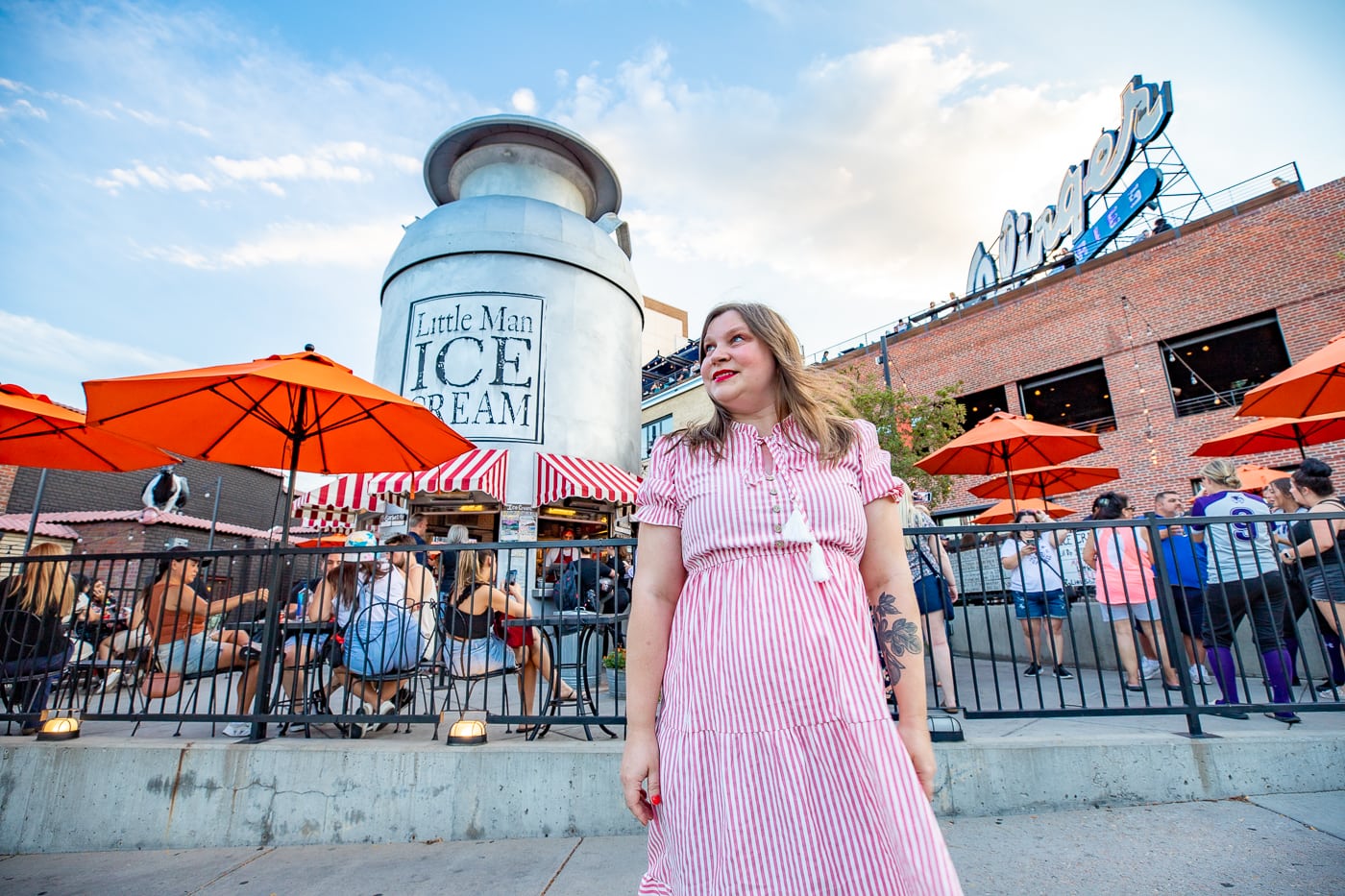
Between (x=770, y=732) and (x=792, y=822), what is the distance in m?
0.18

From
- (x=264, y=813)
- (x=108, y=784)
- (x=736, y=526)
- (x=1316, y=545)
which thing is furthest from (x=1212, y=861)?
(x=108, y=784)

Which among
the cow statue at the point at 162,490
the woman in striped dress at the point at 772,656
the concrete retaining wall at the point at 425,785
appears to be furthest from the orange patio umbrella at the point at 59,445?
the cow statue at the point at 162,490

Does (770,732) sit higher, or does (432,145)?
(432,145)

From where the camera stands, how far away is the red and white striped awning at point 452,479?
10.1m

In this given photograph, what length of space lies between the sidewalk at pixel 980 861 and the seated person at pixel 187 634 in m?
1.11

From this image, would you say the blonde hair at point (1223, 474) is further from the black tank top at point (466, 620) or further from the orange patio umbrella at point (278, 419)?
the orange patio umbrella at point (278, 419)

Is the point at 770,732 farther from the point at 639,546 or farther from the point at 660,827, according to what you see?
the point at 639,546

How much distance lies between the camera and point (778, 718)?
139 centimetres

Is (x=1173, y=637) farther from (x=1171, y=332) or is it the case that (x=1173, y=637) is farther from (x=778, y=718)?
(x=1171, y=332)

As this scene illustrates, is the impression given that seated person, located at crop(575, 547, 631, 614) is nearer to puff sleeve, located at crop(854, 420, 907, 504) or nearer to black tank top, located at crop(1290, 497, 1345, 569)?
puff sleeve, located at crop(854, 420, 907, 504)

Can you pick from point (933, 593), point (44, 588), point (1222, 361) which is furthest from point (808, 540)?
point (1222, 361)

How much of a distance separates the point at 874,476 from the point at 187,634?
558cm

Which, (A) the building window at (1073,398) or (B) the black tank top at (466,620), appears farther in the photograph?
(A) the building window at (1073,398)

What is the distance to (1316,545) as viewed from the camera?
4.18m
